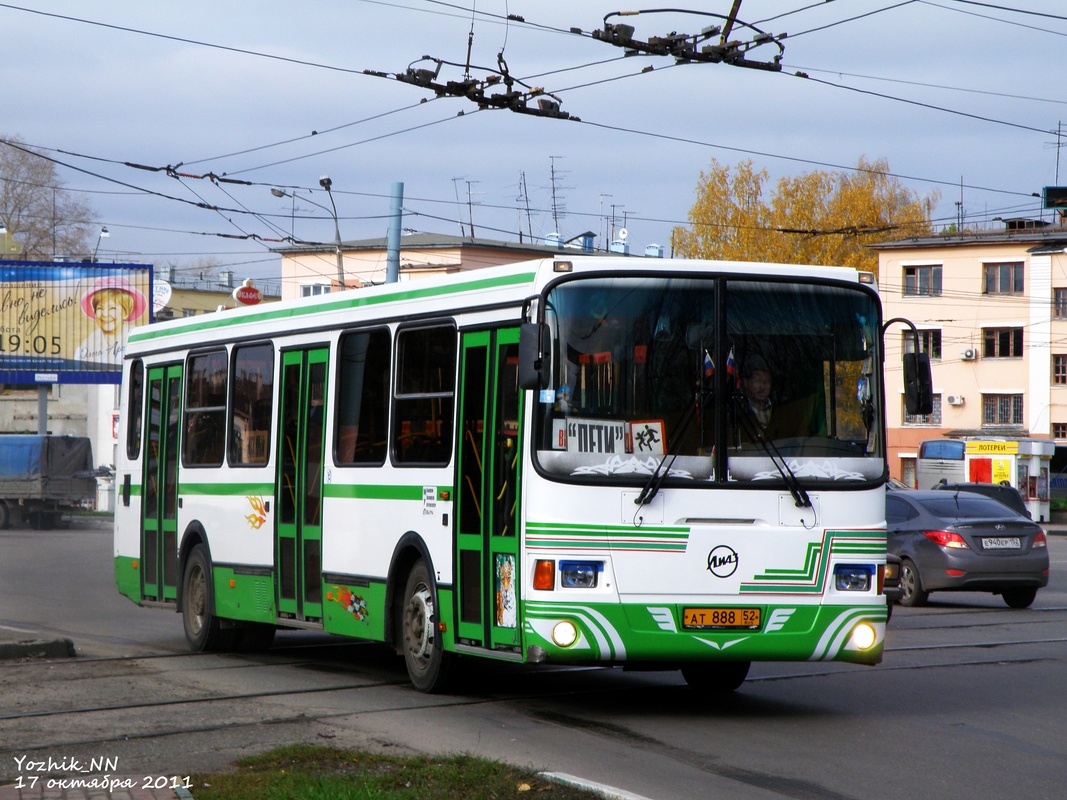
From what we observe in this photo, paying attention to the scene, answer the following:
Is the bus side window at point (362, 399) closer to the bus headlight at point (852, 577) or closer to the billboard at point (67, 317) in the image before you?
the bus headlight at point (852, 577)

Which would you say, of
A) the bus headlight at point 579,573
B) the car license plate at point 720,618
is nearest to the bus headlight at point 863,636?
the car license plate at point 720,618

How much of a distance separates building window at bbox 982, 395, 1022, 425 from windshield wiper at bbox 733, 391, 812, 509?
195 feet

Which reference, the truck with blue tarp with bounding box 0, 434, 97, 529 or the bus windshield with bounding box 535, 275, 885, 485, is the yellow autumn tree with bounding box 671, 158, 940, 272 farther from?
the bus windshield with bounding box 535, 275, 885, 485

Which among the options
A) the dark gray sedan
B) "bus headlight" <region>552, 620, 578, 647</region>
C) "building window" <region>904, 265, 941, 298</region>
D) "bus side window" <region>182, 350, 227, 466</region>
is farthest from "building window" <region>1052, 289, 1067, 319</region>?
"bus headlight" <region>552, 620, 578, 647</region>

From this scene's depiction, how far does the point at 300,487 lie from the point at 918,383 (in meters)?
4.99

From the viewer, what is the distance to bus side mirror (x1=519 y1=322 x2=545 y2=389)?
29.2 feet

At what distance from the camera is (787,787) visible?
7.36 m

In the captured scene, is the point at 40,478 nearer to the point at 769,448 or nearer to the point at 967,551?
the point at 967,551

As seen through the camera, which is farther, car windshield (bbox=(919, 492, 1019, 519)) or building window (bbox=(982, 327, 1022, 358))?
building window (bbox=(982, 327, 1022, 358))

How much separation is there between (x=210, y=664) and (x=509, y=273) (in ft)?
16.0

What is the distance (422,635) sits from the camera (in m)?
10.6

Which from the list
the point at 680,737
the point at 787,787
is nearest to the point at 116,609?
the point at 680,737

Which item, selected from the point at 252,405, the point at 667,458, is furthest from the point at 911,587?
the point at 667,458

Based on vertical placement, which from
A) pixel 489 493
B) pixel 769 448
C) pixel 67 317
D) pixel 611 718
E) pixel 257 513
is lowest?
pixel 611 718
